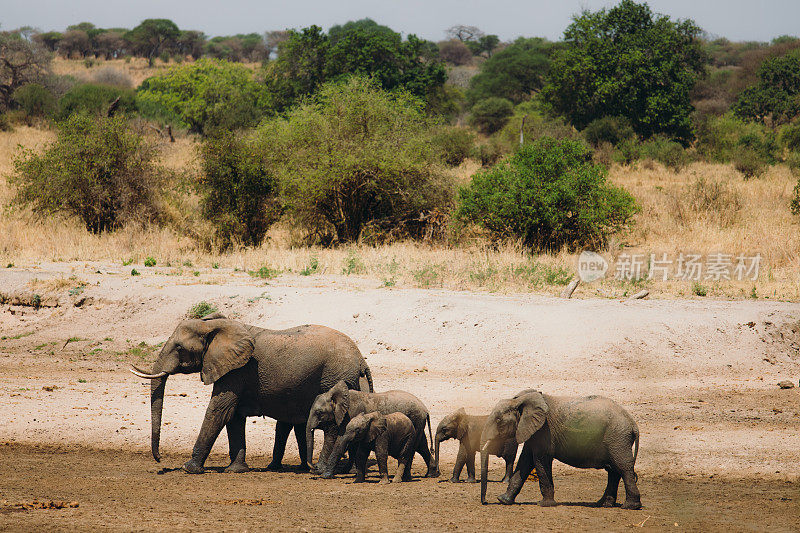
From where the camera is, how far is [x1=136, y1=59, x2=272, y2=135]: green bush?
47906mm

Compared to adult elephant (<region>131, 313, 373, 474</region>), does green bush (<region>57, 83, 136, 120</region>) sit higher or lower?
higher

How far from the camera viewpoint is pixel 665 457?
9.96 meters

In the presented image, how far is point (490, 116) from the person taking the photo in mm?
55969

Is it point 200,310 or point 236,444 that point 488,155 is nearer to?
point 200,310

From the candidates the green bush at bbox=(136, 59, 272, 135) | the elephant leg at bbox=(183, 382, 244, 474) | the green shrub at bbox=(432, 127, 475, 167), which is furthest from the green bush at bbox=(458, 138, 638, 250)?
the green bush at bbox=(136, 59, 272, 135)

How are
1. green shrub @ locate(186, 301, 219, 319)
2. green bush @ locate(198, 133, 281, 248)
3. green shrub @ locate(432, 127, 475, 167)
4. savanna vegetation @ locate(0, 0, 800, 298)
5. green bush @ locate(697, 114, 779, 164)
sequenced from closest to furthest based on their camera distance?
green shrub @ locate(186, 301, 219, 319) < savanna vegetation @ locate(0, 0, 800, 298) < green bush @ locate(198, 133, 281, 248) < green shrub @ locate(432, 127, 475, 167) < green bush @ locate(697, 114, 779, 164)

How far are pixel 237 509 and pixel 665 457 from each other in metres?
4.92

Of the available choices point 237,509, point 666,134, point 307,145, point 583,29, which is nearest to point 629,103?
point 666,134

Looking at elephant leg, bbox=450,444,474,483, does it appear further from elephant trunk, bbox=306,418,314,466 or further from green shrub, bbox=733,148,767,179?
green shrub, bbox=733,148,767,179

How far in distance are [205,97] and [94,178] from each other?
2737 centimetres

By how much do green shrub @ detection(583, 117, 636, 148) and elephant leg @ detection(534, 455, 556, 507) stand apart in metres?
38.0

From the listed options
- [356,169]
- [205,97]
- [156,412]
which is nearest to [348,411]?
[156,412]

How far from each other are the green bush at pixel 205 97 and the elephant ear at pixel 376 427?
1499 inches

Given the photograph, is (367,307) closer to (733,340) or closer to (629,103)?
(733,340)
